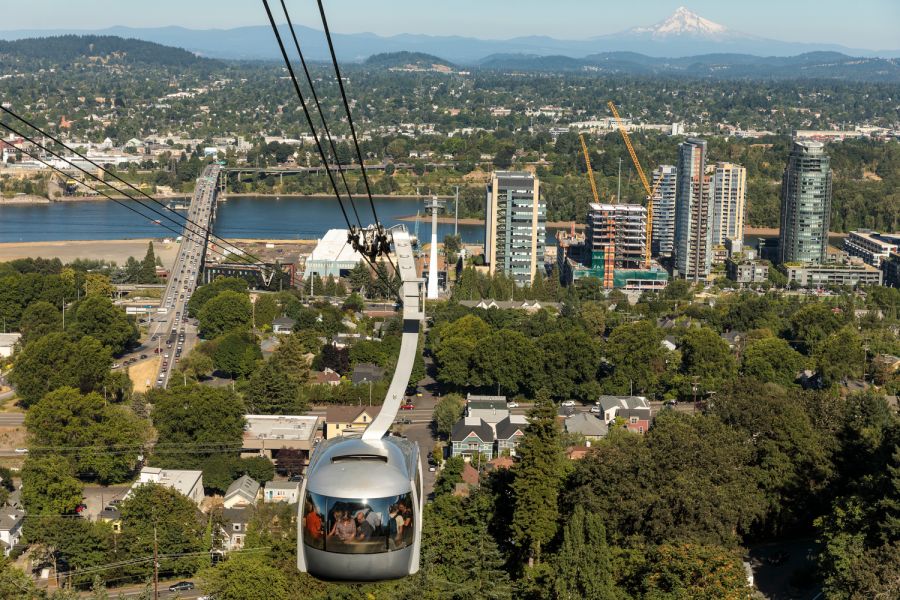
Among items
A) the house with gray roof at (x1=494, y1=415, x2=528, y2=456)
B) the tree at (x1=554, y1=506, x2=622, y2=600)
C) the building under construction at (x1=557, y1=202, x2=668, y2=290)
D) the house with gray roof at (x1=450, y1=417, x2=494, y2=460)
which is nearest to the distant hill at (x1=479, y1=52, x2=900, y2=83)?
A: the building under construction at (x1=557, y1=202, x2=668, y2=290)

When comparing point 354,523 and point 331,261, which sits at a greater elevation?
point 354,523

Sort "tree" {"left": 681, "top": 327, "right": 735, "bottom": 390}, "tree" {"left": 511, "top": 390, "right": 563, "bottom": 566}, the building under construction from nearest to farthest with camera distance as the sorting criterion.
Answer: "tree" {"left": 511, "top": 390, "right": 563, "bottom": 566} → "tree" {"left": 681, "top": 327, "right": 735, "bottom": 390} → the building under construction

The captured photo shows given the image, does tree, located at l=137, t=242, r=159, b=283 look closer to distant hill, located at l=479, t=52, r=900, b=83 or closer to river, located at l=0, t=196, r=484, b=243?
river, located at l=0, t=196, r=484, b=243

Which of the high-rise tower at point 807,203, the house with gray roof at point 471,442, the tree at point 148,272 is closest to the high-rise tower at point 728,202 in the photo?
the high-rise tower at point 807,203

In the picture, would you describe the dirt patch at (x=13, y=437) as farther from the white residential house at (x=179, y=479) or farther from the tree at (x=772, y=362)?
the tree at (x=772, y=362)

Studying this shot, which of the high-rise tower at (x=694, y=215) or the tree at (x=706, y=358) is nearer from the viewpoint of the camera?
the tree at (x=706, y=358)

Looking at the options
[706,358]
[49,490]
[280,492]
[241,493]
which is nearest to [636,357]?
[706,358]

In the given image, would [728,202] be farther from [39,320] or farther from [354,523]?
[354,523]
